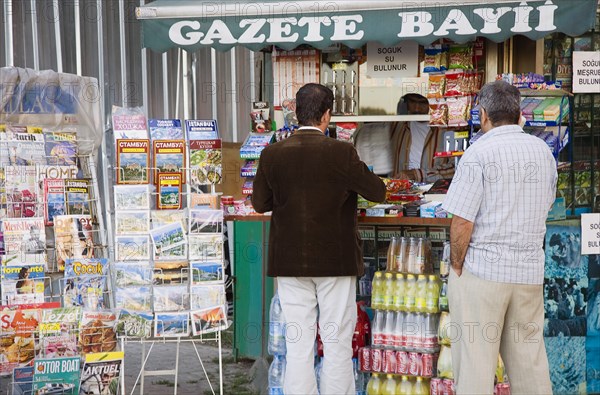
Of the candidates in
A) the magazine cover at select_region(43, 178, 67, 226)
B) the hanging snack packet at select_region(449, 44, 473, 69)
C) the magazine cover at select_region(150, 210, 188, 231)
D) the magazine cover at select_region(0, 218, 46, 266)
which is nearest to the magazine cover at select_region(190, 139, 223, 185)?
the magazine cover at select_region(150, 210, 188, 231)

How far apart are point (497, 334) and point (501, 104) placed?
1.09 meters

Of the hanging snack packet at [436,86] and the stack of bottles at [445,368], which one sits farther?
the hanging snack packet at [436,86]

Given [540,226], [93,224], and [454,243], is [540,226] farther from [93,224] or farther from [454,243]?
[93,224]

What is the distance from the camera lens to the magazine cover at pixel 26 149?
5.25 metres

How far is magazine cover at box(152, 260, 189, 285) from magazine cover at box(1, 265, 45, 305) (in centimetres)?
75

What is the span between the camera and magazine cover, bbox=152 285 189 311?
4910mm

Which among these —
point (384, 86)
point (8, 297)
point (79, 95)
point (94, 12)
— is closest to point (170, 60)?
point (94, 12)

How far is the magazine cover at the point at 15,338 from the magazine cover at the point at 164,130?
1.30m

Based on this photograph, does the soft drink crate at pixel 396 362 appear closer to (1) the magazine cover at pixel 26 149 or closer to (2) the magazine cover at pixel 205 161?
(2) the magazine cover at pixel 205 161

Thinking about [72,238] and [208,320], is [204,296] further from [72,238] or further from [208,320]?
[72,238]

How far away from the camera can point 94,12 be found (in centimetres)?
861

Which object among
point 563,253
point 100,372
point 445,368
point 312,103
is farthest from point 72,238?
point 563,253

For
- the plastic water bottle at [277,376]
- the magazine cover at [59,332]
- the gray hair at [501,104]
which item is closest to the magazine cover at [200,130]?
the magazine cover at [59,332]

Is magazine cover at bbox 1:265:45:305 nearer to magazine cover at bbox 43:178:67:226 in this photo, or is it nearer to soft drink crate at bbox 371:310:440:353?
magazine cover at bbox 43:178:67:226
